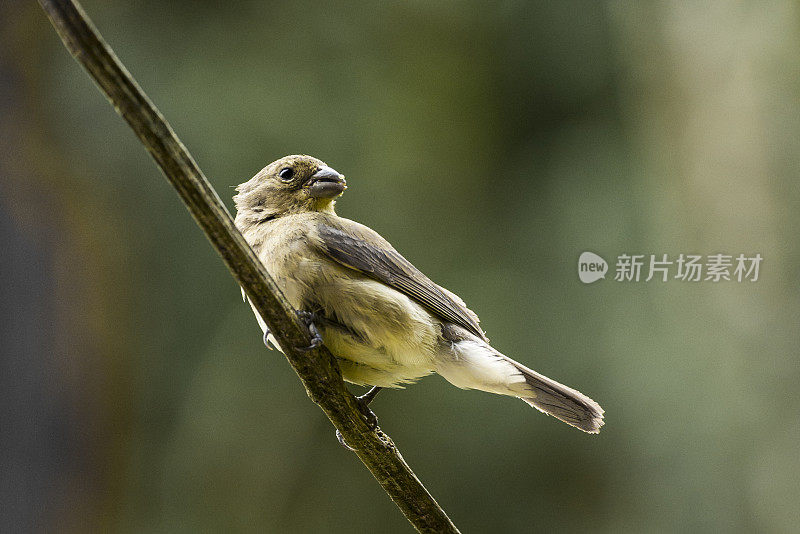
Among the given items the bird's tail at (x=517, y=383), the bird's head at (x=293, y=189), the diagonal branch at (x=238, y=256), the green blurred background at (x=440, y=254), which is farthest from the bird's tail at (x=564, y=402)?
the green blurred background at (x=440, y=254)

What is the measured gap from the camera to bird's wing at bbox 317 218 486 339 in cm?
163

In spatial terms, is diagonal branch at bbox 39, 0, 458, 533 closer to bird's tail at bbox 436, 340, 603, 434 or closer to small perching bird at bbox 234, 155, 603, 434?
small perching bird at bbox 234, 155, 603, 434

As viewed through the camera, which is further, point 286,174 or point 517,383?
point 286,174

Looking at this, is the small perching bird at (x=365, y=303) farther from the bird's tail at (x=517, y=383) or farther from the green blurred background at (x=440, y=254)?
the green blurred background at (x=440, y=254)

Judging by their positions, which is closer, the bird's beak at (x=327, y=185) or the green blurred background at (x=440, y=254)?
the bird's beak at (x=327, y=185)

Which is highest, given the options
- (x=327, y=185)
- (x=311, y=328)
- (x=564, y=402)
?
(x=327, y=185)

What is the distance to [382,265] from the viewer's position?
1685 millimetres

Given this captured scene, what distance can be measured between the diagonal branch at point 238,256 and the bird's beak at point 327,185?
0.48 metres

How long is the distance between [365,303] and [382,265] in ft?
0.45

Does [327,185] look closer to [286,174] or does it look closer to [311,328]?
[286,174]

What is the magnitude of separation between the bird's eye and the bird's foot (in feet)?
1.26

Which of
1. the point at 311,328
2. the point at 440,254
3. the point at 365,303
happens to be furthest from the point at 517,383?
the point at 440,254

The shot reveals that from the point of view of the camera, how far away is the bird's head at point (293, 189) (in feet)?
5.63

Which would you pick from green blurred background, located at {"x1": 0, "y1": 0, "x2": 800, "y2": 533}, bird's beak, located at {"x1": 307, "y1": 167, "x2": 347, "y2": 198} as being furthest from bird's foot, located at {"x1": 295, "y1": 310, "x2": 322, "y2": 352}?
green blurred background, located at {"x1": 0, "y1": 0, "x2": 800, "y2": 533}
